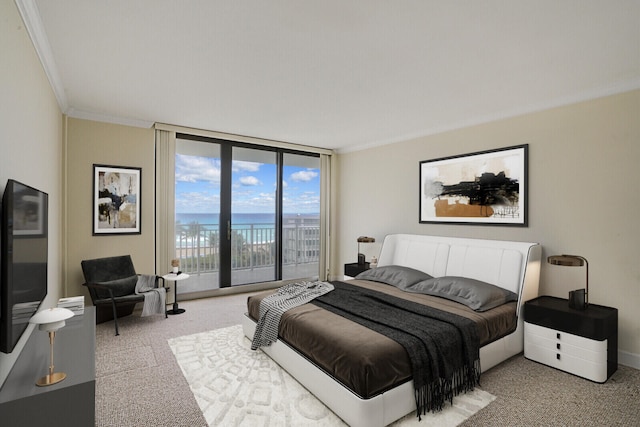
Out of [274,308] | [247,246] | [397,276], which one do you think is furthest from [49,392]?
[247,246]

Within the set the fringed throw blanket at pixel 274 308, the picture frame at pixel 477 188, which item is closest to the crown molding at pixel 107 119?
the fringed throw blanket at pixel 274 308

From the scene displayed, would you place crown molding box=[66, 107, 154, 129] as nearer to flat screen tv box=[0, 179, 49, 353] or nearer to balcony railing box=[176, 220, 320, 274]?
balcony railing box=[176, 220, 320, 274]

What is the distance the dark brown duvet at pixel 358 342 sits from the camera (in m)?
2.14

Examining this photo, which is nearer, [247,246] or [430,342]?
[430,342]

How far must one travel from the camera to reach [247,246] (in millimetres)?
6383

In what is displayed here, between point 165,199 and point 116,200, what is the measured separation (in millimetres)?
622

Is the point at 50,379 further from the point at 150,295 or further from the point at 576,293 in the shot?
the point at 576,293

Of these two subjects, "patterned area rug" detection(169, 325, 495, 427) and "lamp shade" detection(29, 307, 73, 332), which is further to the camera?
"patterned area rug" detection(169, 325, 495, 427)

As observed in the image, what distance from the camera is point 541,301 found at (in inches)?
133

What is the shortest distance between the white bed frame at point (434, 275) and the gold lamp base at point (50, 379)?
157 cm

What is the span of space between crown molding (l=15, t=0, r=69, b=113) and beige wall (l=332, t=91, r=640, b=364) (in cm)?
444

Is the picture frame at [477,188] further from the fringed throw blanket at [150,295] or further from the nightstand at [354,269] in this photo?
the fringed throw blanket at [150,295]

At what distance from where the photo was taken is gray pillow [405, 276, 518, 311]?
3193mm

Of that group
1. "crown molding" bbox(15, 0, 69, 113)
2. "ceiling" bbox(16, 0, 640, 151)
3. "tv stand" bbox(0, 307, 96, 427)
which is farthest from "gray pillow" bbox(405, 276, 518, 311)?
"crown molding" bbox(15, 0, 69, 113)
